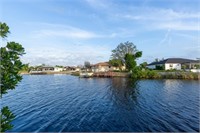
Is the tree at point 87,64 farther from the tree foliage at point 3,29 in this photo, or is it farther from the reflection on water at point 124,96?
the tree foliage at point 3,29

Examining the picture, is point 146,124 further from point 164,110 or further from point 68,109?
point 68,109

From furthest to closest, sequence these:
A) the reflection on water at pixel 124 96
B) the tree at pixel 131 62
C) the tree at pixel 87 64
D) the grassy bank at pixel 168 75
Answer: the tree at pixel 87 64
the tree at pixel 131 62
the grassy bank at pixel 168 75
the reflection on water at pixel 124 96

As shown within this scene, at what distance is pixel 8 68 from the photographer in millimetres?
6992

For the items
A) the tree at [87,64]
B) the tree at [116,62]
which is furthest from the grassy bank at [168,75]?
the tree at [87,64]

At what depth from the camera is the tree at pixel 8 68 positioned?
22.6 ft

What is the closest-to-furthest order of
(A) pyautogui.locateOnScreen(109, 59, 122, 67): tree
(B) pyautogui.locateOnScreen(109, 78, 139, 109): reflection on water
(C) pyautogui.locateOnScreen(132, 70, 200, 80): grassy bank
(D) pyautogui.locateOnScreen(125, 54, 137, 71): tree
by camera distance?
1. (B) pyautogui.locateOnScreen(109, 78, 139, 109): reflection on water
2. (C) pyautogui.locateOnScreen(132, 70, 200, 80): grassy bank
3. (D) pyautogui.locateOnScreen(125, 54, 137, 71): tree
4. (A) pyautogui.locateOnScreen(109, 59, 122, 67): tree

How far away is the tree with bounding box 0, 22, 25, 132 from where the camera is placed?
22.6 ft

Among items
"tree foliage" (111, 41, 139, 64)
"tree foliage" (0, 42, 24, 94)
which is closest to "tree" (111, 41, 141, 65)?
"tree foliage" (111, 41, 139, 64)

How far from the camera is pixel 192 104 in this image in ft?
79.3

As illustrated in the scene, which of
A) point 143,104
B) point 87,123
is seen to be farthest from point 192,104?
point 87,123

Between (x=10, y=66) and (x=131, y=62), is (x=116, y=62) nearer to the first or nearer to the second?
(x=131, y=62)

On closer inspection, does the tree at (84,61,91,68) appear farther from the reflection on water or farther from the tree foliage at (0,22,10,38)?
the tree foliage at (0,22,10,38)

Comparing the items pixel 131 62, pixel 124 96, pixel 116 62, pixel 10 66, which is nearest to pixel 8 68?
pixel 10 66

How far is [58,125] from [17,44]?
36.4 feet
